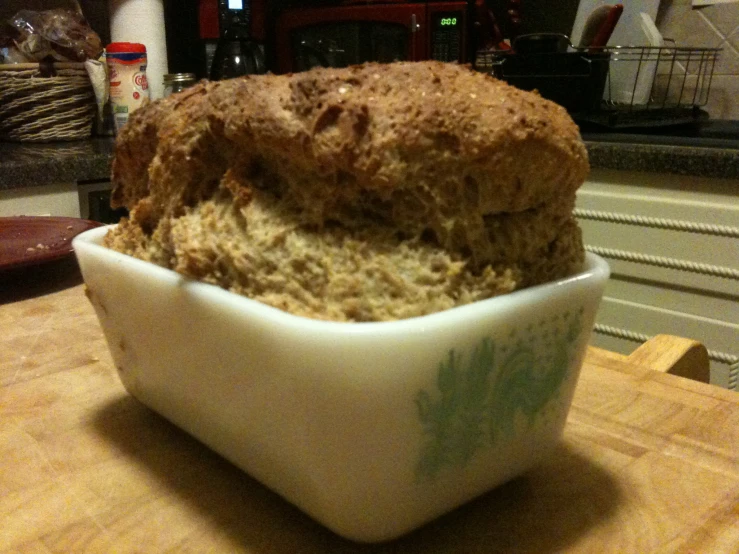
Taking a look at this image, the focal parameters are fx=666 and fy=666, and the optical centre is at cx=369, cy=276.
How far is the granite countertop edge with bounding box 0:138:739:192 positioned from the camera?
1190mm

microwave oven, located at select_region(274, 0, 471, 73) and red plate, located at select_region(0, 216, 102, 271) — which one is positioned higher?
microwave oven, located at select_region(274, 0, 471, 73)

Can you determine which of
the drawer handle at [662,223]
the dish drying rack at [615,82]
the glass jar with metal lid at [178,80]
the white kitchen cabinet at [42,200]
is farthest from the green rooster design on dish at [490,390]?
the glass jar with metal lid at [178,80]

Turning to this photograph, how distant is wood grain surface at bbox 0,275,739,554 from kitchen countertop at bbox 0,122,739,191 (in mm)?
719

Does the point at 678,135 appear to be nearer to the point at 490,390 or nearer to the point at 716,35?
the point at 716,35

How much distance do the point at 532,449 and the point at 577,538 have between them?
63 millimetres

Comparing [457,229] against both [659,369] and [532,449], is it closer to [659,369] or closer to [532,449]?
[532,449]

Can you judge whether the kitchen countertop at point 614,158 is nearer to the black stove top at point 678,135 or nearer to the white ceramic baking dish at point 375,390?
the black stove top at point 678,135

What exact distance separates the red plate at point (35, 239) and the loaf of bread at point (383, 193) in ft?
1.67

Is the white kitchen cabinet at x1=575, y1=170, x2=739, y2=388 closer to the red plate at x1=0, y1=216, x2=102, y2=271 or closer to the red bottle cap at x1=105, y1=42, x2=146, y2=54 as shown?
the red plate at x1=0, y1=216, x2=102, y2=271

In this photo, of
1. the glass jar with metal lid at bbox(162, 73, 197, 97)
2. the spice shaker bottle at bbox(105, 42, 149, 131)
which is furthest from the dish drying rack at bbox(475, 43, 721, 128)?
Result: the spice shaker bottle at bbox(105, 42, 149, 131)

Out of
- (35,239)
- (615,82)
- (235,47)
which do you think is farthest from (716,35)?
(35,239)

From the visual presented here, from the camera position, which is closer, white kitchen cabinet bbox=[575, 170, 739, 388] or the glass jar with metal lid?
white kitchen cabinet bbox=[575, 170, 739, 388]

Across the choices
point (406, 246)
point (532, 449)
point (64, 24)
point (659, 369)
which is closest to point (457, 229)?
point (406, 246)

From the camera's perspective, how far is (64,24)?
1.81m
